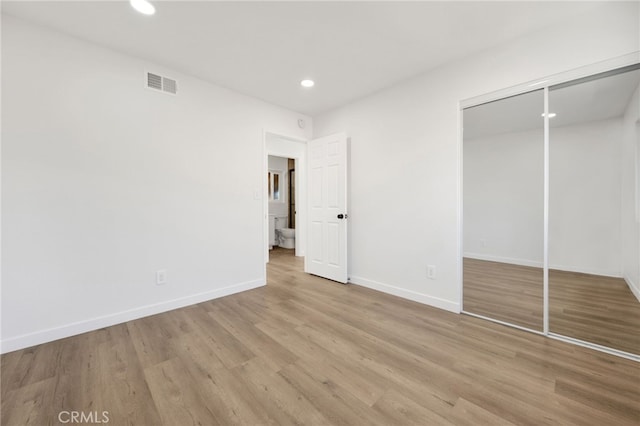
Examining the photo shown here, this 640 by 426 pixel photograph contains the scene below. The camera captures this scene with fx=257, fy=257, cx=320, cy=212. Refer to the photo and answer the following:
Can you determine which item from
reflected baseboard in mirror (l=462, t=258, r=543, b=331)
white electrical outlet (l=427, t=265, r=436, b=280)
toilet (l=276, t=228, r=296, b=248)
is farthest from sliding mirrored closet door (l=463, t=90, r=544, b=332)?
toilet (l=276, t=228, r=296, b=248)

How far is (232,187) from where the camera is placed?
10.8 ft

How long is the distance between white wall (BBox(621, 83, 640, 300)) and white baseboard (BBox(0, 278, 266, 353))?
157 inches

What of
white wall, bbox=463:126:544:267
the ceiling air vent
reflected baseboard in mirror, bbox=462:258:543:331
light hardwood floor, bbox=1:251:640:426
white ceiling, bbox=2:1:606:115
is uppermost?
white ceiling, bbox=2:1:606:115

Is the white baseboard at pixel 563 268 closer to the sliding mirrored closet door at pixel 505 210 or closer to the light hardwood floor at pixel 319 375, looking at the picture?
the sliding mirrored closet door at pixel 505 210

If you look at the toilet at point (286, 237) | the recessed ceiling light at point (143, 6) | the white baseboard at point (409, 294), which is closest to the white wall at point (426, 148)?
the white baseboard at point (409, 294)

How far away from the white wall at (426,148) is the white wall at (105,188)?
5.51 ft

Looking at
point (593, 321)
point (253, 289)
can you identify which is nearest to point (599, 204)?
point (593, 321)

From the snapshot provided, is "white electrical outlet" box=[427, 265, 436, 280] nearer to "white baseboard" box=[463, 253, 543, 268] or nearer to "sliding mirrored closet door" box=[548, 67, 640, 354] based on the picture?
"white baseboard" box=[463, 253, 543, 268]

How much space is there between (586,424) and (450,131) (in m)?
2.39

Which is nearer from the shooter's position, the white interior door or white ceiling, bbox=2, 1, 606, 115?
white ceiling, bbox=2, 1, 606, 115

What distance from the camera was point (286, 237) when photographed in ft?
22.0

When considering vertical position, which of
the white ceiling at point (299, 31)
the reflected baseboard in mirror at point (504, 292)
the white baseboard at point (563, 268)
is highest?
the white ceiling at point (299, 31)

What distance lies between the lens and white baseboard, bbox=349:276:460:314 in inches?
107

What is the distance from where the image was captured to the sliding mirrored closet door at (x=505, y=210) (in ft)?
7.89
